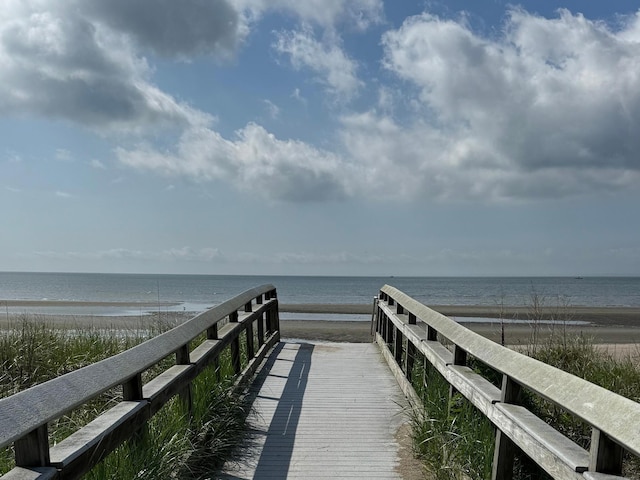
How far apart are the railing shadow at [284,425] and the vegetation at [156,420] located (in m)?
0.30

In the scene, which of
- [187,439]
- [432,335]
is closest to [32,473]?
[187,439]

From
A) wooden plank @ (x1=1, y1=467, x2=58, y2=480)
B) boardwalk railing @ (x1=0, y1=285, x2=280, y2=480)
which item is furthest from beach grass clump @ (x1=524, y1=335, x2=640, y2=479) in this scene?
wooden plank @ (x1=1, y1=467, x2=58, y2=480)

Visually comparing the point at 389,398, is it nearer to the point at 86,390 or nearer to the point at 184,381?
the point at 184,381

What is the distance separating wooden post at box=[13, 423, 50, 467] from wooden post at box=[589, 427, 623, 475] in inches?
78.3

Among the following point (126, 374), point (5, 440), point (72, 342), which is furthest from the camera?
point (72, 342)

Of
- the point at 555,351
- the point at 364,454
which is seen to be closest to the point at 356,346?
the point at 555,351

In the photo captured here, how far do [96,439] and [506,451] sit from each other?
2.11 m

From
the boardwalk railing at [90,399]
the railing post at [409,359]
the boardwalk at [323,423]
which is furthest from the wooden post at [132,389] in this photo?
the railing post at [409,359]

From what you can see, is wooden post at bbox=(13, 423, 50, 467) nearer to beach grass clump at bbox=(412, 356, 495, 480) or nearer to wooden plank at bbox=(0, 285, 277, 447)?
wooden plank at bbox=(0, 285, 277, 447)

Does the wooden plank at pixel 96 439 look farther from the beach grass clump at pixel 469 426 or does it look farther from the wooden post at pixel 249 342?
the wooden post at pixel 249 342

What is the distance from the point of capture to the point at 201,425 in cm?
428

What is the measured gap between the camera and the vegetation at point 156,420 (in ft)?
10.3

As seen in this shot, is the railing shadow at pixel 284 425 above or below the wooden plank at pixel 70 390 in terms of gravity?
below

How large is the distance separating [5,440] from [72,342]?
23.9 feet
